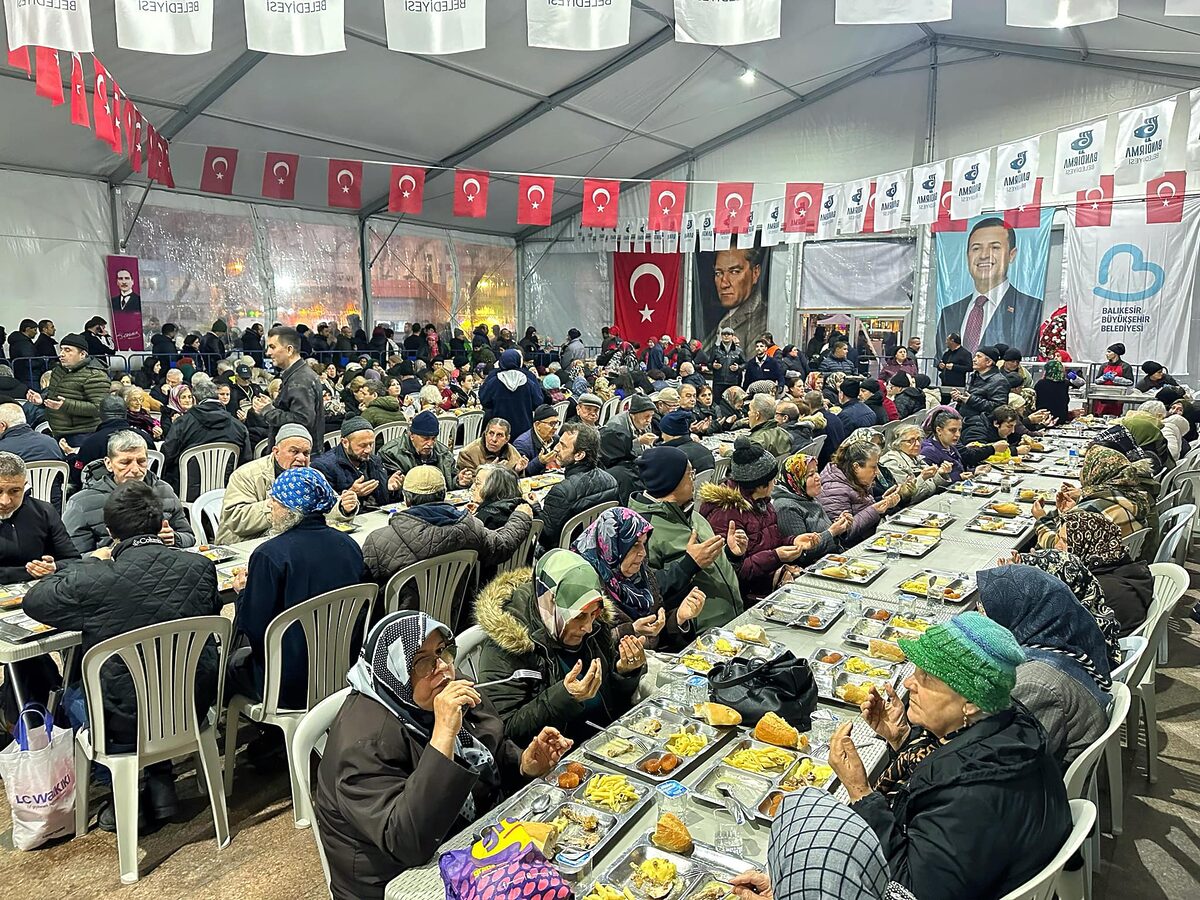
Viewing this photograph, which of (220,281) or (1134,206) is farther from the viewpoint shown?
(220,281)

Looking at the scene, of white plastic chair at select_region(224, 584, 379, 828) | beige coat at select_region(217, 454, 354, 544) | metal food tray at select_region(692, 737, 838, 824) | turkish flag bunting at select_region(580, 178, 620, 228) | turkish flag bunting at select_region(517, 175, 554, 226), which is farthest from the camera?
turkish flag bunting at select_region(580, 178, 620, 228)

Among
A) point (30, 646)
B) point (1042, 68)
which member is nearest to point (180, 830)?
point (30, 646)

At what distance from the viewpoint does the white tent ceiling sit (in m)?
10.4

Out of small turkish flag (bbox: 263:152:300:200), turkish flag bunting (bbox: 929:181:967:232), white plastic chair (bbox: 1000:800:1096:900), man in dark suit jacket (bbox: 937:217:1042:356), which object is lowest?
white plastic chair (bbox: 1000:800:1096:900)

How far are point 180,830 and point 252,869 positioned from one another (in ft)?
1.56

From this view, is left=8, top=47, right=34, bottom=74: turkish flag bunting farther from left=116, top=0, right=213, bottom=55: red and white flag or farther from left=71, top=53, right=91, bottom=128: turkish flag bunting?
left=116, top=0, right=213, bottom=55: red and white flag

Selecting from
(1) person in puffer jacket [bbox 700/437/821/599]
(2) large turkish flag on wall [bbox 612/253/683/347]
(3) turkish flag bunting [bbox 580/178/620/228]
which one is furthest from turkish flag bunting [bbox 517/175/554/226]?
(1) person in puffer jacket [bbox 700/437/821/599]

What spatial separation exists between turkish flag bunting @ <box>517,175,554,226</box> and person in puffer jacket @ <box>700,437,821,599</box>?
353 inches

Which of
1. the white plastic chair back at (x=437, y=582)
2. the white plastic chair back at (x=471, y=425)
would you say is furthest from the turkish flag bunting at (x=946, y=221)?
the white plastic chair back at (x=437, y=582)

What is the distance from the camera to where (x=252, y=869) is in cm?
289

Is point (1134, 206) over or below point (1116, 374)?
over

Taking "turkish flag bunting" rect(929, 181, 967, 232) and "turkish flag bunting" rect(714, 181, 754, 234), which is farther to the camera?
"turkish flag bunting" rect(714, 181, 754, 234)

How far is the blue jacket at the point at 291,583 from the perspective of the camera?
3084 mm

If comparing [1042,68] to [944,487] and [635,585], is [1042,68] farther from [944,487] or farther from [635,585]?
[635,585]
